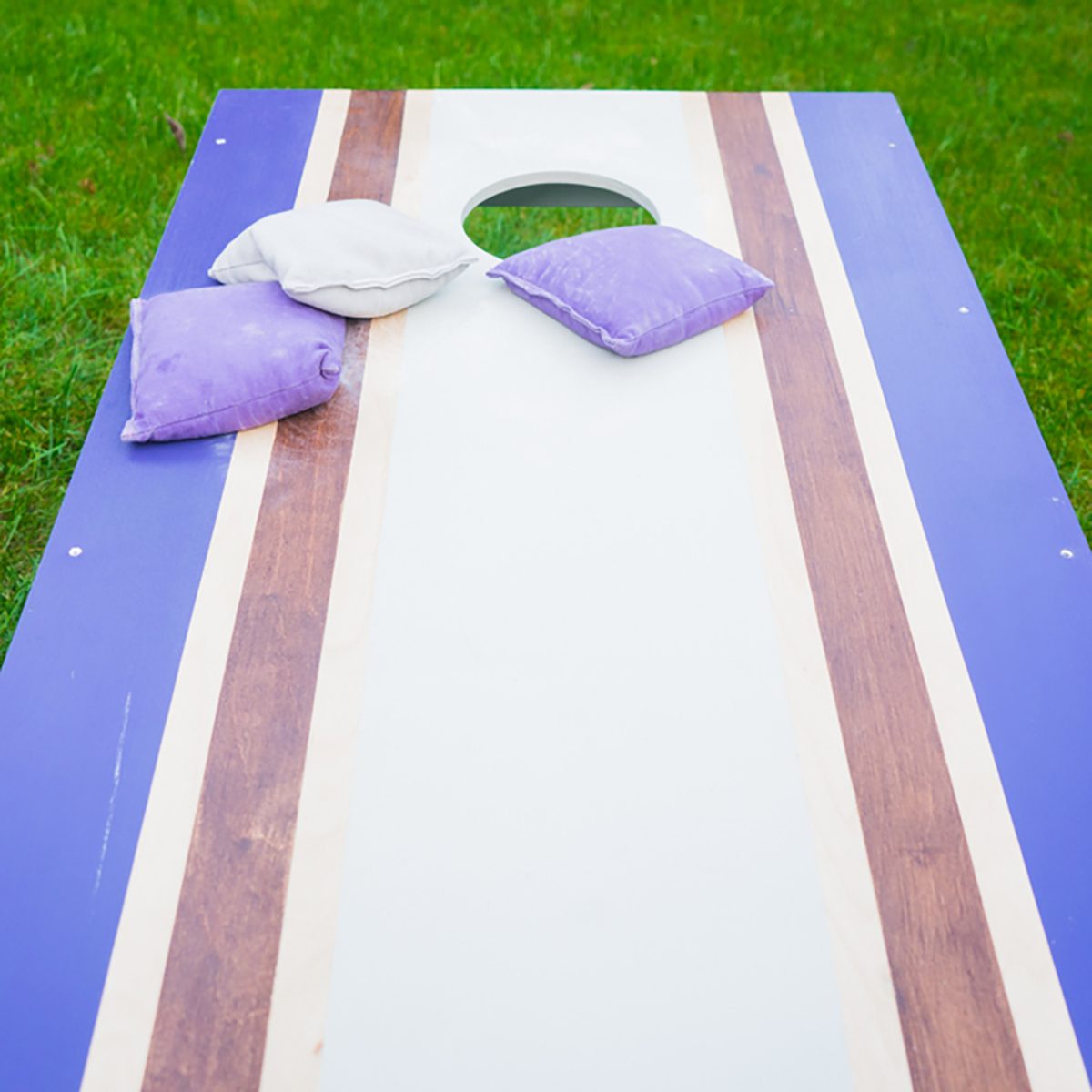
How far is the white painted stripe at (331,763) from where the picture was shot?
1.07 m

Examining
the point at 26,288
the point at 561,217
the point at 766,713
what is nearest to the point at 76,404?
the point at 26,288

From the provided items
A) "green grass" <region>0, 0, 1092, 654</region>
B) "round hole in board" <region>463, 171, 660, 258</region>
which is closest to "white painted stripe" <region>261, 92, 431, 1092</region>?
"round hole in board" <region>463, 171, 660, 258</region>

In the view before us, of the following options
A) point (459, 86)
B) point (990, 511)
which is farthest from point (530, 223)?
point (990, 511)

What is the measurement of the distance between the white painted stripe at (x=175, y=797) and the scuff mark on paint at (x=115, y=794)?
3cm

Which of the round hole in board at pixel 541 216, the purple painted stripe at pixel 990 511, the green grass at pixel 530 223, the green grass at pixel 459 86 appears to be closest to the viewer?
the purple painted stripe at pixel 990 511

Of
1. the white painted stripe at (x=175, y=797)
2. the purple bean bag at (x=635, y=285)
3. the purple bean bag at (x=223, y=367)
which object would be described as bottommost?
the white painted stripe at (x=175, y=797)

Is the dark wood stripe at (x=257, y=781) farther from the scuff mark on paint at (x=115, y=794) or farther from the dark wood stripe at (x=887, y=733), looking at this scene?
the dark wood stripe at (x=887, y=733)

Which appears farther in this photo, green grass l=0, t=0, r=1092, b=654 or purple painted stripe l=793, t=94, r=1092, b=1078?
green grass l=0, t=0, r=1092, b=654

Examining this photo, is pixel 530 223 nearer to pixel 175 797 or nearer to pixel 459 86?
pixel 459 86

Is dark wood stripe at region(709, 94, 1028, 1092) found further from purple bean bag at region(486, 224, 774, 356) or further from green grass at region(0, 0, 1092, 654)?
green grass at region(0, 0, 1092, 654)

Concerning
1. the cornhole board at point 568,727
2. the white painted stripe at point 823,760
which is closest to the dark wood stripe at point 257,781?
the cornhole board at point 568,727

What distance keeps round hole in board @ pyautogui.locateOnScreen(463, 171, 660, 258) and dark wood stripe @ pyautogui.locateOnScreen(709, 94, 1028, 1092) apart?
0.54 metres

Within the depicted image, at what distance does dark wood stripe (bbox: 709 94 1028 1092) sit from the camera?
109 centimetres

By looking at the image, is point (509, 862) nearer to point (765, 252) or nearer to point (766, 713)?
point (766, 713)
